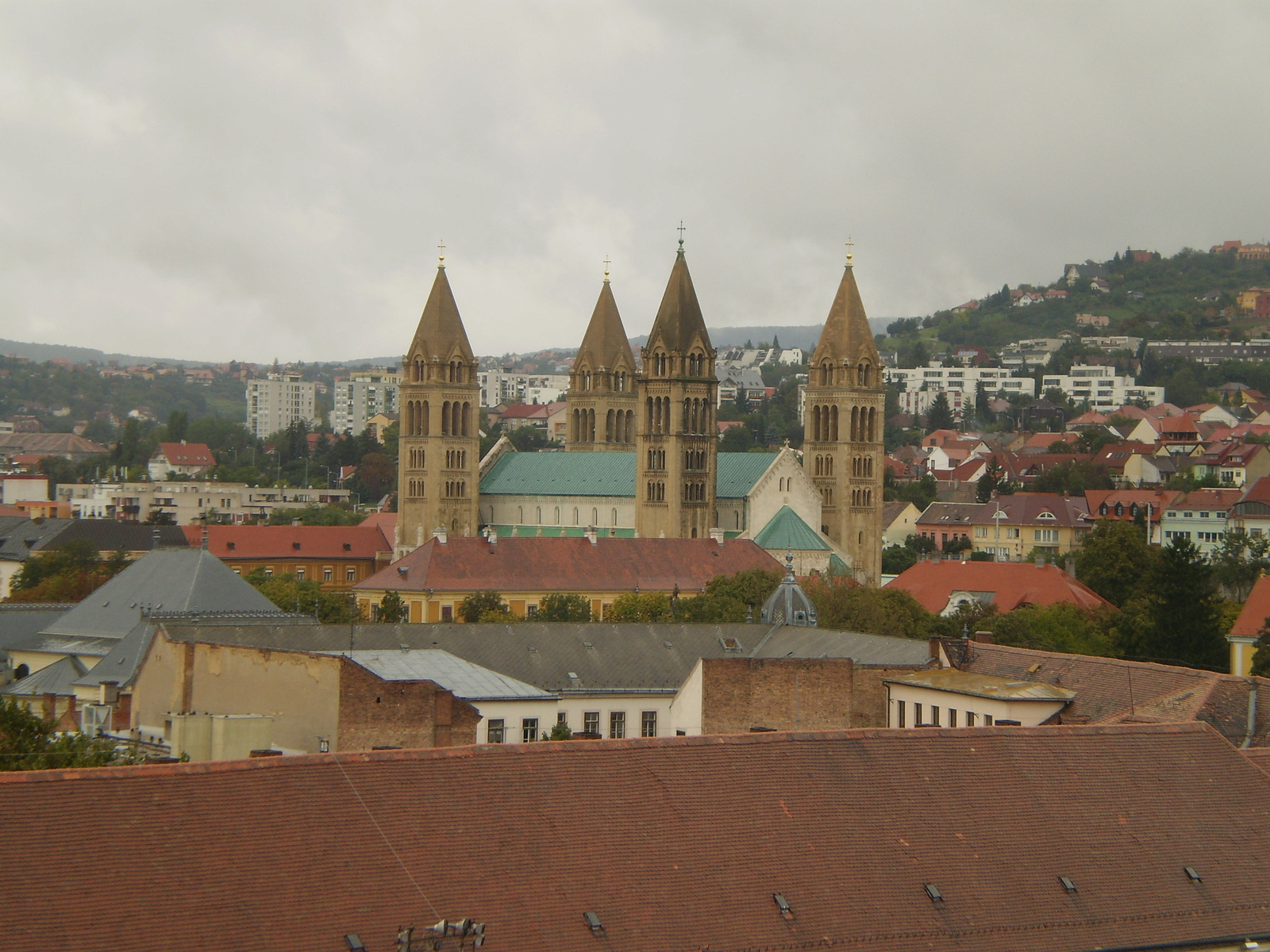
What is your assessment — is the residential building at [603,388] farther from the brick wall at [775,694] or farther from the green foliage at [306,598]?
the brick wall at [775,694]

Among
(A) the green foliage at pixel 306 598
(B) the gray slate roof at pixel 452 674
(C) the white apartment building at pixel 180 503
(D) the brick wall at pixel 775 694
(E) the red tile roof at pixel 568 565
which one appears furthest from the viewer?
(C) the white apartment building at pixel 180 503

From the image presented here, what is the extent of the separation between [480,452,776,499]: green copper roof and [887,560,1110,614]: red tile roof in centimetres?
1348

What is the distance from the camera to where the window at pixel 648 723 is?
55375mm

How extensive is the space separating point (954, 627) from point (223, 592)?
96.3 ft

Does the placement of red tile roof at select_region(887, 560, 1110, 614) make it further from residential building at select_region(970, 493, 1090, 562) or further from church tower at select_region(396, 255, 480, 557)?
residential building at select_region(970, 493, 1090, 562)

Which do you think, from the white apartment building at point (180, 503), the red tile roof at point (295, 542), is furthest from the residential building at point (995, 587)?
the white apartment building at point (180, 503)

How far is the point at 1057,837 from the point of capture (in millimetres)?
28125

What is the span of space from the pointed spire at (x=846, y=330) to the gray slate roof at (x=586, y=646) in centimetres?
5861

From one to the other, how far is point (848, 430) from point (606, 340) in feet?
65.7

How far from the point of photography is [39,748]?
37375 mm

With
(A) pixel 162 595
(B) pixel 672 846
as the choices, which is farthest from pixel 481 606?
(B) pixel 672 846

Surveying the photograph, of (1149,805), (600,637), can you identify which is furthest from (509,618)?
(1149,805)

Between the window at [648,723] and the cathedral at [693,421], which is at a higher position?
the cathedral at [693,421]

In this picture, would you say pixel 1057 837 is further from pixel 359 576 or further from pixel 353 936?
pixel 359 576
